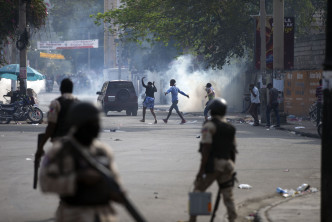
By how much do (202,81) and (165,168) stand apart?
41117mm

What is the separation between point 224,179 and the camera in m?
7.81

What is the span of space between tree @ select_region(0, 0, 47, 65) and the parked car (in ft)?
17.4

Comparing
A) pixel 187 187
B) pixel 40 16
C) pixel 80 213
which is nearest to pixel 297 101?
pixel 40 16

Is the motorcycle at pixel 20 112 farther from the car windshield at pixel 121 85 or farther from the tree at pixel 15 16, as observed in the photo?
the car windshield at pixel 121 85

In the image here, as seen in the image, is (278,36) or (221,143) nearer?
(221,143)

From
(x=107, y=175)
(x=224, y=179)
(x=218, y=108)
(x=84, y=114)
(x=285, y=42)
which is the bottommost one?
(x=224, y=179)

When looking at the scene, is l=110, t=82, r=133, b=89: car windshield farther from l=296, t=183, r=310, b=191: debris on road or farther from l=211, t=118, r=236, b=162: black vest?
l=211, t=118, r=236, b=162: black vest

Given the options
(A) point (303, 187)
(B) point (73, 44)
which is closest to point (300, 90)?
(A) point (303, 187)

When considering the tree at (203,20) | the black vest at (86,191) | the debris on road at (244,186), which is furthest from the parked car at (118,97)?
the black vest at (86,191)

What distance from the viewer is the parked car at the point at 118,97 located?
36906 millimetres

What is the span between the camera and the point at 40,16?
3297 centimetres

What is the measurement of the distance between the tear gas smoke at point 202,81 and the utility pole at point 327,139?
37.7 metres

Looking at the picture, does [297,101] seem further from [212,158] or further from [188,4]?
[212,158]

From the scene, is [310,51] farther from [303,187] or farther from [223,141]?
[223,141]
